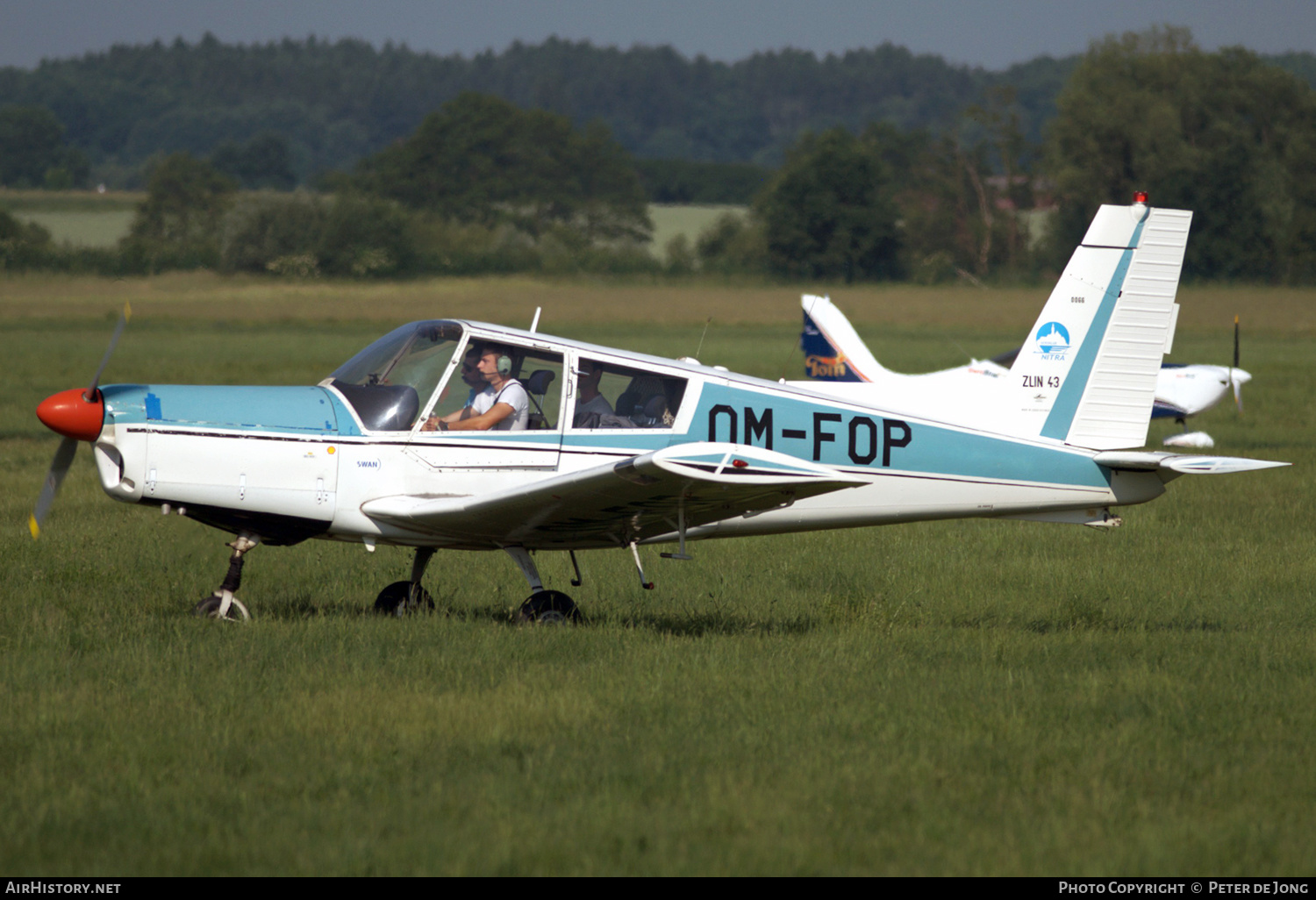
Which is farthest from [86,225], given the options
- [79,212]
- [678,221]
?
[678,221]

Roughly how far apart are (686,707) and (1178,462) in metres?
3.52

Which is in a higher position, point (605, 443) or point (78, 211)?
point (78, 211)

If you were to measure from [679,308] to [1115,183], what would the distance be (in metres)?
22.9

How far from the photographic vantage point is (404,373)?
7.92 metres

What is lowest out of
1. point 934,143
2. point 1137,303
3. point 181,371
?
point 181,371

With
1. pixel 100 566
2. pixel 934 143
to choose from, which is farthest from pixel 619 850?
pixel 934 143

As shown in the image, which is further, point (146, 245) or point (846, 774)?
point (146, 245)

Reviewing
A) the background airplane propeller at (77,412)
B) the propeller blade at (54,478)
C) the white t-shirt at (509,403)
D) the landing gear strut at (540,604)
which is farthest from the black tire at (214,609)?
the white t-shirt at (509,403)

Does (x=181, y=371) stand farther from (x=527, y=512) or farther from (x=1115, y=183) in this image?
(x=1115, y=183)

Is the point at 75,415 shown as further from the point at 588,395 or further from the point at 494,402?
the point at 588,395

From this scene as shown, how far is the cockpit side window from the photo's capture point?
8086 millimetres

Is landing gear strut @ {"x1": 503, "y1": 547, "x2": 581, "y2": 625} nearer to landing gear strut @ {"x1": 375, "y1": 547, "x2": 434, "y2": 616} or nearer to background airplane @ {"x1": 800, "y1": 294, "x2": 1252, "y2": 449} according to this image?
landing gear strut @ {"x1": 375, "y1": 547, "x2": 434, "y2": 616}

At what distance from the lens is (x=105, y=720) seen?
5953 millimetres

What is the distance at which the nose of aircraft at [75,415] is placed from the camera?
716 cm
